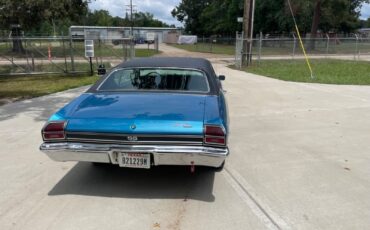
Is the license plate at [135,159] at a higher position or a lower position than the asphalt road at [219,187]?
higher

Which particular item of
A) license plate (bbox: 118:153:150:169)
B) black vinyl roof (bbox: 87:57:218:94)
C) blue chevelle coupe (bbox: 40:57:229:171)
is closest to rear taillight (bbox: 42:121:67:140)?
blue chevelle coupe (bbox: 40:57:229:171)

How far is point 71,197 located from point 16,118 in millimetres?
4871

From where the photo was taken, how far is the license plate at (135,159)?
12.9 feet

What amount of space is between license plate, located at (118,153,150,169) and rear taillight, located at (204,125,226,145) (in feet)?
2.12

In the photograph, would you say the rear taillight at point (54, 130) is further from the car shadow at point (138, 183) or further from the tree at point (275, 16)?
the tree at point (275, 16)

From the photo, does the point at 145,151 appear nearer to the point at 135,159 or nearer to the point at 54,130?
the point at 135,159

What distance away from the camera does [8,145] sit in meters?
6.20

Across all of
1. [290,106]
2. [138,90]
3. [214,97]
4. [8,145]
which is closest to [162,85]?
[138,90]

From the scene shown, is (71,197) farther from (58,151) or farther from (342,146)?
(342,146)

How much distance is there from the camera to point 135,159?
3.96 m

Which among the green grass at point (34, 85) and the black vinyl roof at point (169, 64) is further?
the green grass at point (34, 85)

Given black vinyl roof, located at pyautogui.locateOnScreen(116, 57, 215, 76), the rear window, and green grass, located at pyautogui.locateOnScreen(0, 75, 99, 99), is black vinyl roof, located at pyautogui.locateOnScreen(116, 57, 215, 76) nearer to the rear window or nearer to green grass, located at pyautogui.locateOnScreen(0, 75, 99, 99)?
the rear window

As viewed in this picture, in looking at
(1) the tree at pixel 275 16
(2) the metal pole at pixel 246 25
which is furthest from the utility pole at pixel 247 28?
(1) the tree at pixel 275 16

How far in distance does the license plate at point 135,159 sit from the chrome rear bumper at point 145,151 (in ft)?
0.18
